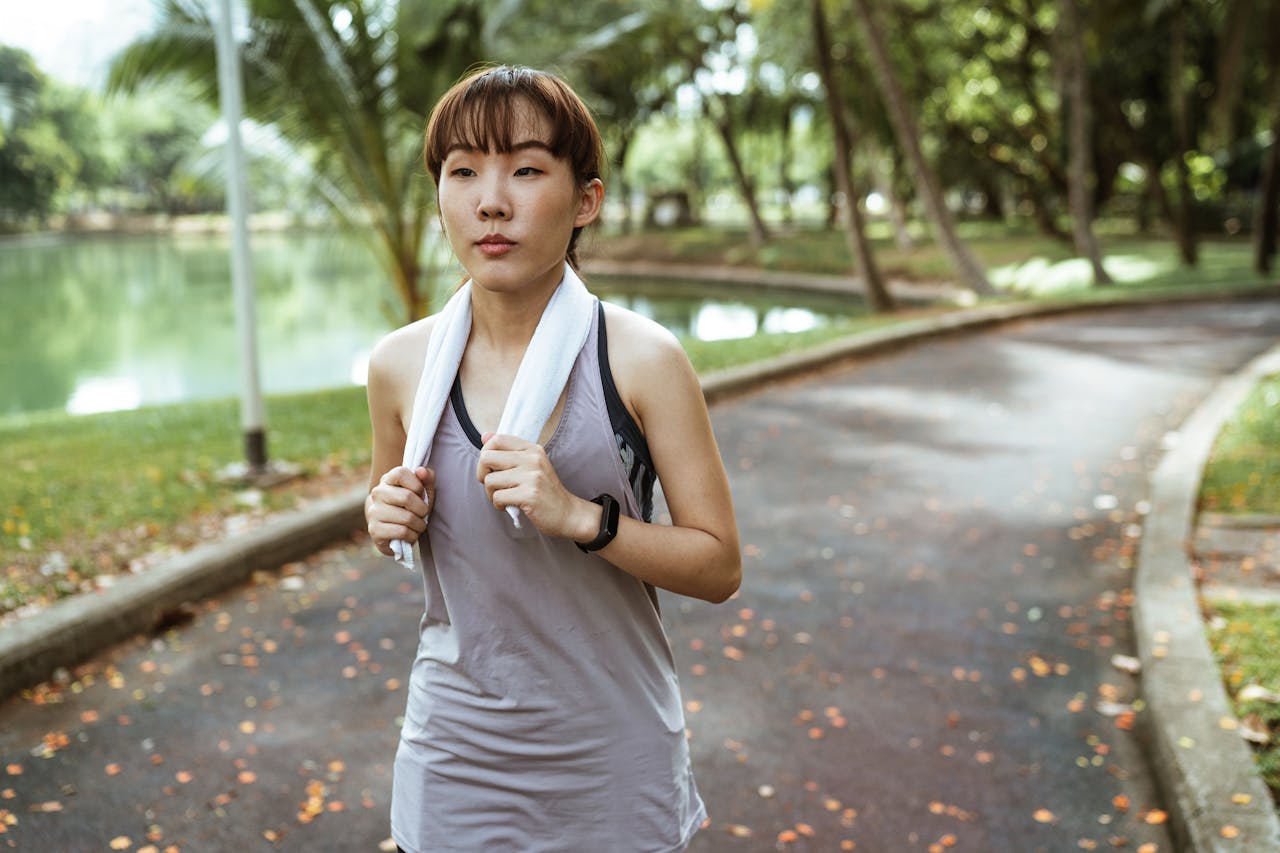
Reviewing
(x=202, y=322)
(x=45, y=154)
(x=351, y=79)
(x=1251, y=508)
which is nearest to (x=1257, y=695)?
(x=1251, y=508)

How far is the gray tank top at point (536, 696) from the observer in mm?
1824

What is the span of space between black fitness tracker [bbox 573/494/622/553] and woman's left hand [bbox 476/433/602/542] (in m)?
0.03

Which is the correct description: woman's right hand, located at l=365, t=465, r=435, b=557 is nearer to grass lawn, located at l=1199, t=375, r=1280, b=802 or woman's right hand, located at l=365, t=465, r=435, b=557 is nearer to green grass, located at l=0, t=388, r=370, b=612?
grass lawn, located at l=1199, t=375, r=1280, b=802

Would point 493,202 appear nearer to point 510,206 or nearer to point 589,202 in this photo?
point 510,206

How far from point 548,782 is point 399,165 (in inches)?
444

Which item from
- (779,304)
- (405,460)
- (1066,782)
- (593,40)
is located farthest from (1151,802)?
(779,304)

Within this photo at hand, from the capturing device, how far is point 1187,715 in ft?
13.5

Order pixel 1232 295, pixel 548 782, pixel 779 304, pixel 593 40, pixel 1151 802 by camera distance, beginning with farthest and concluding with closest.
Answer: pixel 779 304
pixel 1232 295
pixel 593 40
pixel 1151 802
pixel 548 782

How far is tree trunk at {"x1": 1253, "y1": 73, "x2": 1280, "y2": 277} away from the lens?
19703 millimetres

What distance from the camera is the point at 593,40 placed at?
42.7ft

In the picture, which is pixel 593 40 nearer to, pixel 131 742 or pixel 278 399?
pixel 278 399

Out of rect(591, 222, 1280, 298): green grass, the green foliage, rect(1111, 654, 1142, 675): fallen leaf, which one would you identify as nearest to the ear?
rect(1111, 654, 1142, 675): fallen leaf

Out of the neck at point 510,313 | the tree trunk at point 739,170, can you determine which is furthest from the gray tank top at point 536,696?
the tree trunk at point 739,170

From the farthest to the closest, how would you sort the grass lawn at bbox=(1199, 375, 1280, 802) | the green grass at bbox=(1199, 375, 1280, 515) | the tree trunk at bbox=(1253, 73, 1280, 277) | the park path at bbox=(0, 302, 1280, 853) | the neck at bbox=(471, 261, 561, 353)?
the tree trunk at bbox=(1253, 73, 1280, 277), the green grass at bbox=(1199, 375, 1280, 515), the grass lawn at bbox=(1199, 375, 1280, 802), the park path at bbox=(0, 302, 1280, 853), the neck at bbox=(471, 261, 561, 353)
